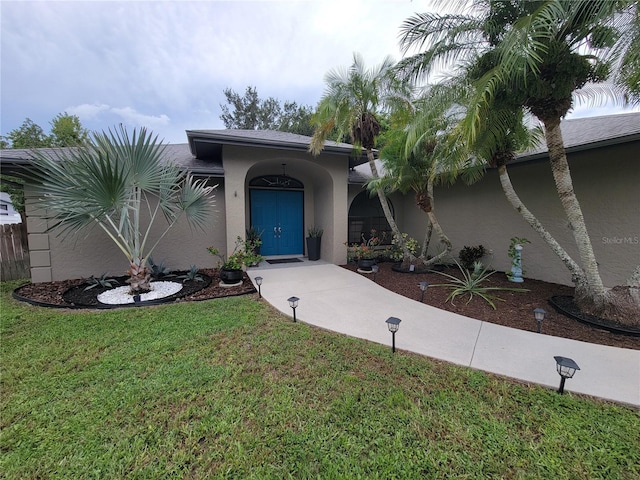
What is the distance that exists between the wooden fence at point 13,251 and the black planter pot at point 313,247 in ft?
26.9

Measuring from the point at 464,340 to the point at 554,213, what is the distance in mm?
5183

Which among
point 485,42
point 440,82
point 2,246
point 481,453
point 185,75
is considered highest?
point 185,75

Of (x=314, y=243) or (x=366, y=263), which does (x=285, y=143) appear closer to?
(x=314, y=243)

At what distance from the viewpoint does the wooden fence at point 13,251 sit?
682cm

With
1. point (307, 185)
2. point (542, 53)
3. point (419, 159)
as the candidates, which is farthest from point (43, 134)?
point (542, 53)

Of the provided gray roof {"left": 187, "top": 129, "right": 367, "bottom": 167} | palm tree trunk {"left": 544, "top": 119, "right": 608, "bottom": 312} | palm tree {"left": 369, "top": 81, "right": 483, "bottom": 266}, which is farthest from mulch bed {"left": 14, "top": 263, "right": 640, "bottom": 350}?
gray roof {"left": 187, "top": 129, "right": 367, "bottom": 167}

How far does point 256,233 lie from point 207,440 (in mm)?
8025

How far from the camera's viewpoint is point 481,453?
1979mm

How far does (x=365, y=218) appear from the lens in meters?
11.2

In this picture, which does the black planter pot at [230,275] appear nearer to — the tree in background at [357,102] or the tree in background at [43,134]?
the tree in background at [357,102]

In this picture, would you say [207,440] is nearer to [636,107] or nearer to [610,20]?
[610,20]

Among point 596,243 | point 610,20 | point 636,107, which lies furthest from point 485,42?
point 596,243

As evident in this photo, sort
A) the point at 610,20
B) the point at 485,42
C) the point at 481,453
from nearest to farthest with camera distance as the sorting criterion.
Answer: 1. the point at 481,453
2. the point at 610,20
3. the point at 485,42

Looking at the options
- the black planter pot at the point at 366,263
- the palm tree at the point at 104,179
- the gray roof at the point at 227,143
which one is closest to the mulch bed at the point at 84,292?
the palm tree at the point at 104,179
